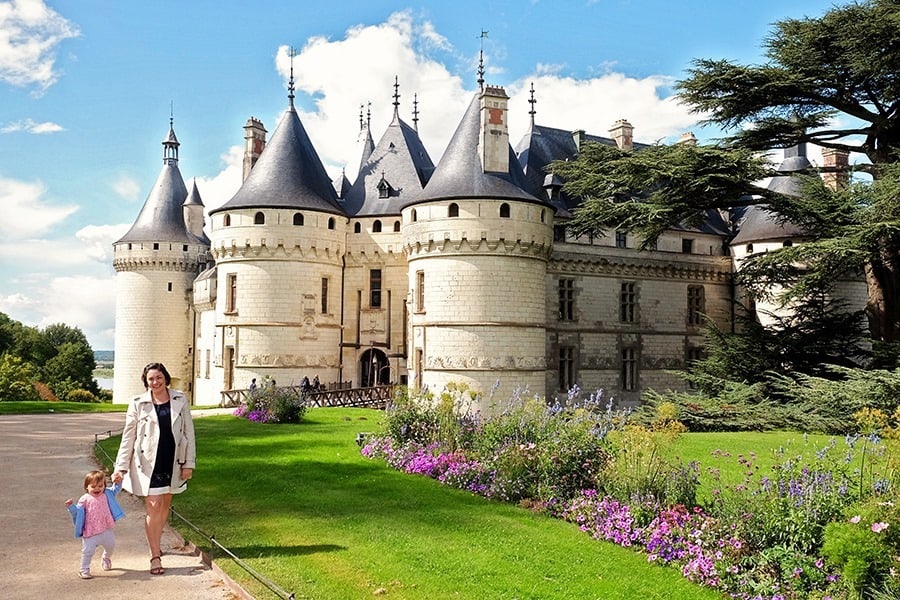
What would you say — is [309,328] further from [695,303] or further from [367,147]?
[695,303]

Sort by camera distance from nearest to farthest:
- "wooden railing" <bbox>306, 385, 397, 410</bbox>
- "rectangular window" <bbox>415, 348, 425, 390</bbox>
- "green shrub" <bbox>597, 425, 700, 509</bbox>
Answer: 1. "green shrub" <bbox>597, 425, 700, 509</bbox>
2. "rectangular window" <bbox>415, 348, 425, 390</bbox>
3. "wooden railing" <bbox>306, 385, 397, 410</bbox>

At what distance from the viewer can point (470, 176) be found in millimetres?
24234

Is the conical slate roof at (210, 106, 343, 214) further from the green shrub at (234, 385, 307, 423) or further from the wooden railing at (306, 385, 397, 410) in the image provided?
the green shrub at (234, 385, 307, 423)

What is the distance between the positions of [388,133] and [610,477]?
2431cm

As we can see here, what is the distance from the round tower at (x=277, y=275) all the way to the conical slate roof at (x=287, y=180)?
0.12 ft

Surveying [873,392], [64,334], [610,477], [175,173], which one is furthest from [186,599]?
[64,334]

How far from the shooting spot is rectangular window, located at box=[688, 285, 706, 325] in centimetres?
3156

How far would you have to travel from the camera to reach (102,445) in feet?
50.9

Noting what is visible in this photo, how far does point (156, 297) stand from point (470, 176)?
20.2 m

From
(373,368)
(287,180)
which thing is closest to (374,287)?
(373,368)

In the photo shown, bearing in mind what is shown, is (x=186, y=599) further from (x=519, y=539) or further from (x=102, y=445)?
(x=102, y=445)

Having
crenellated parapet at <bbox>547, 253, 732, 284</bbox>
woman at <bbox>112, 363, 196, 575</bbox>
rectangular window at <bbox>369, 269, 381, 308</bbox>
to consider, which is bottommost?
woman at <bbox>112, 363, 196, 575</bbox>

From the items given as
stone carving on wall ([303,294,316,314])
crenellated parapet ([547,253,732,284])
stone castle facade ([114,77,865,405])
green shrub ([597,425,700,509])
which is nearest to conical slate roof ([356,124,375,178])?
stone castle facade ([114,77,865,405])

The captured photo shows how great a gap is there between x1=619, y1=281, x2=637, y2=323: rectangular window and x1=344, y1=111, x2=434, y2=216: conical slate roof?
8.95m
